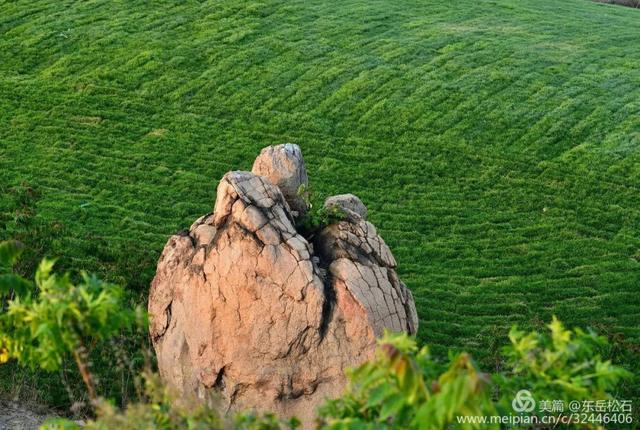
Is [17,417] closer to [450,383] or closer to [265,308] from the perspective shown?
[265,308]

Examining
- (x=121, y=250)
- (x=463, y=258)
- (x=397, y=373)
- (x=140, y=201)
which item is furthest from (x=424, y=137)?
(x=397, y=373)

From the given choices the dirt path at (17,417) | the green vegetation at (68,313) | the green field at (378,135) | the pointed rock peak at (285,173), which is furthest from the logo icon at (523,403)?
the green field at (378,135)

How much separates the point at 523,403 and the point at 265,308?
17.2 feet

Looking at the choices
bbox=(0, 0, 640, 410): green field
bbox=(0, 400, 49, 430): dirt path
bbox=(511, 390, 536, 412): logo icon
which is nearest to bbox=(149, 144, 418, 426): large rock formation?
bbox=(0, 400, 49, 430): dirt path

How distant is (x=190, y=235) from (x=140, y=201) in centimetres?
873

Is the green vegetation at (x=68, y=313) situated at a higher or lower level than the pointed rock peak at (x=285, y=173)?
higher

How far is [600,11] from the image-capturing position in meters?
43.2

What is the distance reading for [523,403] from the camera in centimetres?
762

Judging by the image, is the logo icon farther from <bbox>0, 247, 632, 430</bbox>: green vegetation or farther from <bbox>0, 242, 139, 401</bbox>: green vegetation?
<bbox>0, 242, 139, 401</bbox>: green vegetation

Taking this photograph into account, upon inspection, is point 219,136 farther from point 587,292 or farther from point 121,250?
point 587,292

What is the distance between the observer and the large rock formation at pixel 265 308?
12.1 m

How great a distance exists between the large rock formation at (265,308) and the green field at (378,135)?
4350mm

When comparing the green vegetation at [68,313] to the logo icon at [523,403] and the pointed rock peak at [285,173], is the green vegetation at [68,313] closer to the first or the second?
the logo icon at [523,403]

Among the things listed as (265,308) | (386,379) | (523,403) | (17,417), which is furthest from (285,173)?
(386,379)
